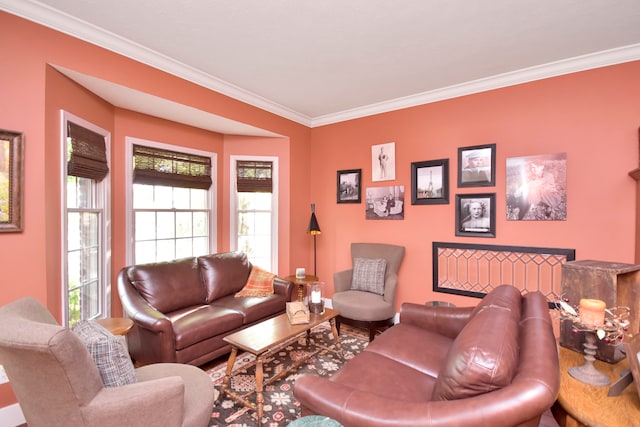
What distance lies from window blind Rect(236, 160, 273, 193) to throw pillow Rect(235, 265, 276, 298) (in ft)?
4.07

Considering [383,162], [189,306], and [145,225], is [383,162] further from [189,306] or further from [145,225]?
[145,225]

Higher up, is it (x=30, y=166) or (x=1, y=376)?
(x=30, y=166)

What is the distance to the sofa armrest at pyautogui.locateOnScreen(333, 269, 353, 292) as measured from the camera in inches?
151

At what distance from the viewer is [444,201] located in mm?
3604

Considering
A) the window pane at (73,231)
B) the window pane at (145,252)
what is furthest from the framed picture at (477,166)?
the window pane at (73,231)

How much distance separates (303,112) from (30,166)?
3.19m

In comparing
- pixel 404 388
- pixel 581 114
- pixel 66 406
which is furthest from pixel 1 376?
pixel 581 114

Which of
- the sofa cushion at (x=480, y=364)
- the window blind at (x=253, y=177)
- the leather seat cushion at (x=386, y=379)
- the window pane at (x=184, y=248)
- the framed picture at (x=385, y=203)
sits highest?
the window blind at (x=253, y=177)

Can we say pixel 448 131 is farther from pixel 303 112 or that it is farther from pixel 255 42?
pixel 255 42

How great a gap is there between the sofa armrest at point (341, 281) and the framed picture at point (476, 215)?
1.48 m

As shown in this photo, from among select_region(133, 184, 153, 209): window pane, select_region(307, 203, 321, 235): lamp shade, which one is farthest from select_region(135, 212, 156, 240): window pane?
select_region(307, 203, 321, 235): lamp shade

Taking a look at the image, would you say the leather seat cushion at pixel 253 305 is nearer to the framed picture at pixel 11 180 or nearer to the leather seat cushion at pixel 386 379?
the leather seat cushion at pixel 386 379

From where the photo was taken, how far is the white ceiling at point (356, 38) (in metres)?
2.14

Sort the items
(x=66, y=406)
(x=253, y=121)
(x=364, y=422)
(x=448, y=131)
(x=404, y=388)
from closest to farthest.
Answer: (x=364, y=422) < (x=66, y=406) < (x=404, y=388) < (x=448, y=131) < (x=253, y=121)
